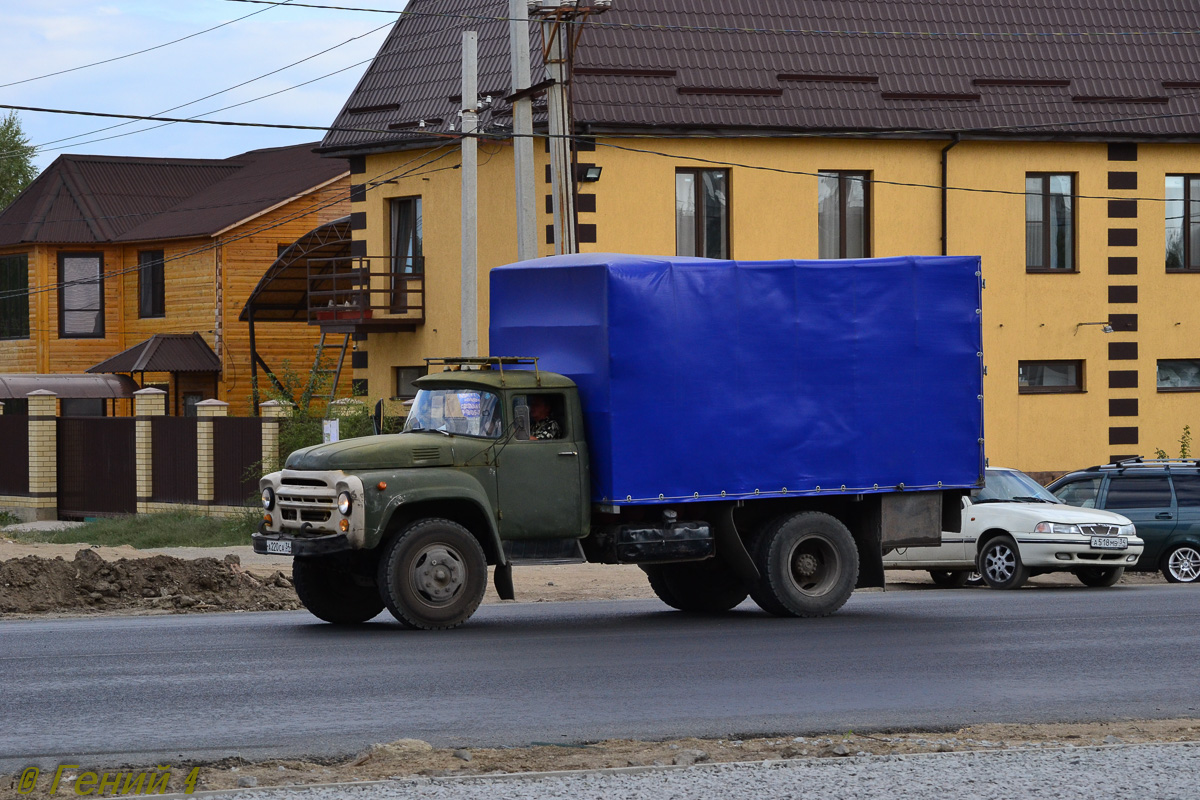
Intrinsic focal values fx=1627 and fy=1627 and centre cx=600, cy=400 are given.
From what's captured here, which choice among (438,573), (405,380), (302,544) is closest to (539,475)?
(438,573)

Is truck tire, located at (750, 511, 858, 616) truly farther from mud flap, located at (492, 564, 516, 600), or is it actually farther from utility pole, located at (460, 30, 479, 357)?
utility pole, located at (460, 30, 479, 357)

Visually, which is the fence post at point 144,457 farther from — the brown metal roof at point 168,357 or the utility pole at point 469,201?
the utility pole at point 469,201

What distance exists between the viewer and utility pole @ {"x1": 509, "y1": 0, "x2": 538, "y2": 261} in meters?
21.5

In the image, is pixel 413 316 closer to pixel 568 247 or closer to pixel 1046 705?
pixel 568 247

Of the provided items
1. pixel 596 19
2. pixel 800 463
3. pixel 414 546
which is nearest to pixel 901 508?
pixel 800 463

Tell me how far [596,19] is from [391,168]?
5635mm

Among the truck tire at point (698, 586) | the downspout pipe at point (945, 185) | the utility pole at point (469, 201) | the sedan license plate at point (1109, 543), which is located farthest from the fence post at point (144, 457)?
the sedan license plate at point (1109, 543)

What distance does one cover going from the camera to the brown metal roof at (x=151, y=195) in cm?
4450

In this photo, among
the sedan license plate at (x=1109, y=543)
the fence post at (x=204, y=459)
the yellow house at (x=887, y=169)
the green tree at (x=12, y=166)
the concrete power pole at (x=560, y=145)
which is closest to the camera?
the sedan license plate at (x=1109, y=543)

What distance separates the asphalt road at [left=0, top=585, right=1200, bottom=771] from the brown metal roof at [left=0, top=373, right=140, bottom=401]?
92.6ft

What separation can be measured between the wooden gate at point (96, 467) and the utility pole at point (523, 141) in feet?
46.0

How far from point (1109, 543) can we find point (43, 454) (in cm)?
2309

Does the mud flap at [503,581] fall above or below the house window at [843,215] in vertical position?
below

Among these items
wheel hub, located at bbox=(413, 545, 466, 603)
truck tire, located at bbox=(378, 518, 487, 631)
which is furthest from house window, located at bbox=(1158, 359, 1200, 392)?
wheel hub, located at bbox=(413, 545, 466, 603)
